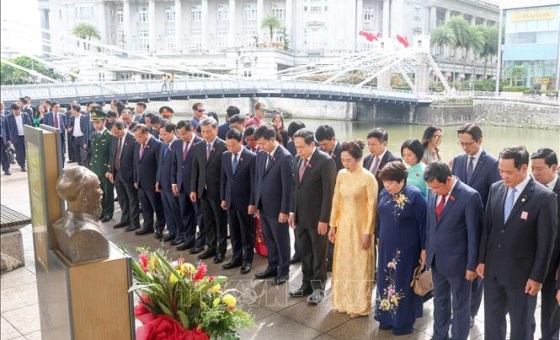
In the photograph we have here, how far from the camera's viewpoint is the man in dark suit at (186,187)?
15.6 ft

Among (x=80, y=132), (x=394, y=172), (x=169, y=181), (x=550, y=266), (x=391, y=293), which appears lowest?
(x=391, y=293)

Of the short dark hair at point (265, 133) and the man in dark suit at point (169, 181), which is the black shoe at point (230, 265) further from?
the short dark hair at point (265, 133)

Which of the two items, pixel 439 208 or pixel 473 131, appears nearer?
pixel 439 208

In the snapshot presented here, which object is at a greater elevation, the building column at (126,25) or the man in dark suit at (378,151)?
the building column at (126,25)

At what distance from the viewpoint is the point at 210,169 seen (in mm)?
4492

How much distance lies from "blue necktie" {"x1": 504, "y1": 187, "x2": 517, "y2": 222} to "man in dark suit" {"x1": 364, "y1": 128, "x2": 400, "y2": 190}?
1172mm

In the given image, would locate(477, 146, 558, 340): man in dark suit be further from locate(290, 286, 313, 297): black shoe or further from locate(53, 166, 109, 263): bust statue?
locate(53, 166, 109, 263): bust statue

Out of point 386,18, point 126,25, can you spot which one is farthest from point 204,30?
point 386,18

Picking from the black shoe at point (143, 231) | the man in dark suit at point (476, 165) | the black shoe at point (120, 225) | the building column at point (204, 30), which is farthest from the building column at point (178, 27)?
the man in dark suit at point (476, 165)

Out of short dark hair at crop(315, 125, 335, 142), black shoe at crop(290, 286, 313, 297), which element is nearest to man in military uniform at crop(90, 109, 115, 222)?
short dark hair at crop(315, 125, 335, 142)

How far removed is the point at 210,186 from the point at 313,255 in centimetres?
121

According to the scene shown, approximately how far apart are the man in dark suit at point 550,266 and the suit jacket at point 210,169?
2491mm

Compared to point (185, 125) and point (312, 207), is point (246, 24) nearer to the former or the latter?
point (185, 125)

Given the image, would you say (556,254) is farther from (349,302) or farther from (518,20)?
(518,20)
